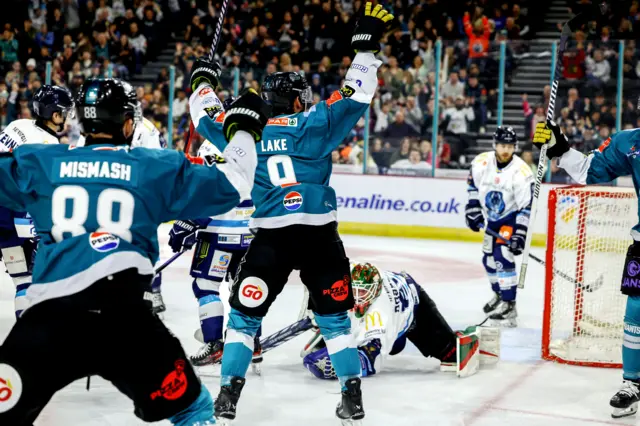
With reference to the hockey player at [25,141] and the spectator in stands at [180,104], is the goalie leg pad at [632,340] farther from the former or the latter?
the spectator in stands at [180,104]

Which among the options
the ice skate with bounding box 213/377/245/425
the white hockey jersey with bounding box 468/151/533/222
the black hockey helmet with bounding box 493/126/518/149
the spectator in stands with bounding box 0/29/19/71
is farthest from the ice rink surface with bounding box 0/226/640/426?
the spectator in stands with bounding box 0/29/19/71

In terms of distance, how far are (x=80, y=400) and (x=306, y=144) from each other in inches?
62.1

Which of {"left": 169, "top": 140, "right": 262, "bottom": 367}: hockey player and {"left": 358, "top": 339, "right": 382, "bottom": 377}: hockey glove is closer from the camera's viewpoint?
{"left": 358, "top": 339, "right": 382, "bottom": 377}: hockey glove

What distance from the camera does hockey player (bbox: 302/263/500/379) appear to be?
179 inches

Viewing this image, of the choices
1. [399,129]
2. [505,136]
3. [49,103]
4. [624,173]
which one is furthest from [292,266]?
[399,129]

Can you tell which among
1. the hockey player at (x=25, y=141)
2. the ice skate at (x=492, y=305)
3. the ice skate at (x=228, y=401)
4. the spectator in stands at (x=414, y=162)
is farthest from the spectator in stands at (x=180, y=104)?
the ice skate at (x=228, y=401)

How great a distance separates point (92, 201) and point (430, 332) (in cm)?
266

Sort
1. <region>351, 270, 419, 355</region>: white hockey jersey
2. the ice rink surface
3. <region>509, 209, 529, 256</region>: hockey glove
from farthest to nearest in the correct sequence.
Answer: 1. <region>509, 209, 529, 256</region>: hockey glove
2. <region>351, 270, 419, 355</region>: white hockey jersey
3. the ice rink surface

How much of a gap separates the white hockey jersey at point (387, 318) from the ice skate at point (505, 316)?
173 cm

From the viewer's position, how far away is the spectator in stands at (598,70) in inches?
381

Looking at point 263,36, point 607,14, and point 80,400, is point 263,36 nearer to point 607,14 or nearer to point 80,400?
point 607,14

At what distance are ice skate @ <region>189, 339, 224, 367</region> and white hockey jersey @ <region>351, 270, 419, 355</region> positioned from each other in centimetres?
78

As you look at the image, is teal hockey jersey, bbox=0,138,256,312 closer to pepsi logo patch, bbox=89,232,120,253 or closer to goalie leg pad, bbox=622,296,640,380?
pepsi logo patch, bbox=89,232,120,253

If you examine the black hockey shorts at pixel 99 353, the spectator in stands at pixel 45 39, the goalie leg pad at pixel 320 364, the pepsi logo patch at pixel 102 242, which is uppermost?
the spectator in stands at pixel 45 39
